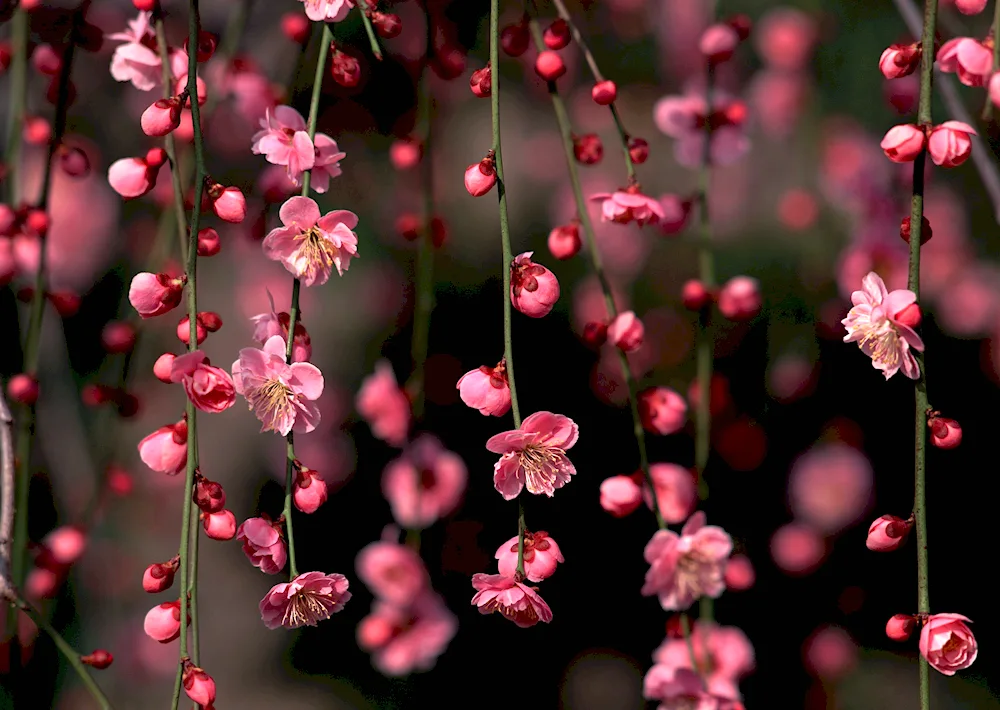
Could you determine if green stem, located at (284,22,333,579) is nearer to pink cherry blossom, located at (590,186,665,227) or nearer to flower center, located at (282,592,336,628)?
flower center, located at (282,592,336,628)

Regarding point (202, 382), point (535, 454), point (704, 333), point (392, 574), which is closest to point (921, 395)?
point (535, 454)

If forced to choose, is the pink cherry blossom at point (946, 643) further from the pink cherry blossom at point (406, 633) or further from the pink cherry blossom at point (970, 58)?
the pink cherry blossom at point (406, 633)

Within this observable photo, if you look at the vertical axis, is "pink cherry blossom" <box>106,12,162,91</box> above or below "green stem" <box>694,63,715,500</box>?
above

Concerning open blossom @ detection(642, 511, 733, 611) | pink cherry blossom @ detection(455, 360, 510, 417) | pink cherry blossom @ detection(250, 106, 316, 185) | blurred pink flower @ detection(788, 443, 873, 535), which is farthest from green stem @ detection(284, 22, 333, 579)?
blurred pink flower @ detection(788, 443, 873, 535)

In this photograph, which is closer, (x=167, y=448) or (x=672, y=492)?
(x=167, y=448)

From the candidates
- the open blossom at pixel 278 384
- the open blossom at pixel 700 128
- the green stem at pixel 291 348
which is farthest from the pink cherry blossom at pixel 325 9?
the open blossom at pixel 700 128

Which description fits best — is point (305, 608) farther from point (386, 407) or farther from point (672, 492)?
point (386, 407)
